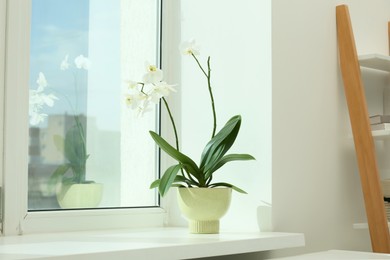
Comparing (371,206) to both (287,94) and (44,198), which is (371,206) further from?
(44,198)

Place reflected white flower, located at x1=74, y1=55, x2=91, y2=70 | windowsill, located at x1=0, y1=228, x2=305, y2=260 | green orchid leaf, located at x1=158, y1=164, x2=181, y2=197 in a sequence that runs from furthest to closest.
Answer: reflected white flower, located at x1=74, y1=55, x2=91, y2=70, green orchid leaf, located at x1=158, y1=164, x2=181, y2=197, windowsill, located at x1=0, y1=228, x2=305, y2=260

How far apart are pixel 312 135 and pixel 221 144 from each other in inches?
15.6

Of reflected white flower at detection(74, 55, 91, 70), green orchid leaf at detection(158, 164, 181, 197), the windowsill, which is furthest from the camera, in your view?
reflected white flower at detection(74, 55, 91, 70)

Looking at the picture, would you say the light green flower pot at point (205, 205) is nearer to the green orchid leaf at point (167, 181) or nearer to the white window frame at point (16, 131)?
the green orchid leaf at point (167, 181)

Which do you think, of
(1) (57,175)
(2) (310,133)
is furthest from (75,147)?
(2) (310,133)

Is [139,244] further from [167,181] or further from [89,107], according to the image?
[89,107]

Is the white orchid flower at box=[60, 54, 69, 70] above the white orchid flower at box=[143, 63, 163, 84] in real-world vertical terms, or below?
above

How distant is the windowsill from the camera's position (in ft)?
4.66

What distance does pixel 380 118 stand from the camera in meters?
2.21

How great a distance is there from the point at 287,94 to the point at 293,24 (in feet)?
0.78

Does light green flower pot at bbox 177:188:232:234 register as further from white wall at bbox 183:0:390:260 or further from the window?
the window

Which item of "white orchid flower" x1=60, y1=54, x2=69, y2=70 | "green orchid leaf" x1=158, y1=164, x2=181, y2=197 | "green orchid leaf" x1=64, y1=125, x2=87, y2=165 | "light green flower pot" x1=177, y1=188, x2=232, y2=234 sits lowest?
"light green flower pot" x1=177, y1=188, x2=232, y2=234

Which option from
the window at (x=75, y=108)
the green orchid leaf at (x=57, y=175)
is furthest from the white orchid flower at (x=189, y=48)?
the green orchid leaf at (x=57, y=175)

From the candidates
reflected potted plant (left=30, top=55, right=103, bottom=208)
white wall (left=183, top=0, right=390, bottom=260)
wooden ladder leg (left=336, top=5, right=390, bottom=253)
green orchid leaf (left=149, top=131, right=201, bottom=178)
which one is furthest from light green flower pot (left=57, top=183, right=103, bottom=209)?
wooden ladder leg (left=336, top=5, right=390, bottom=253)
